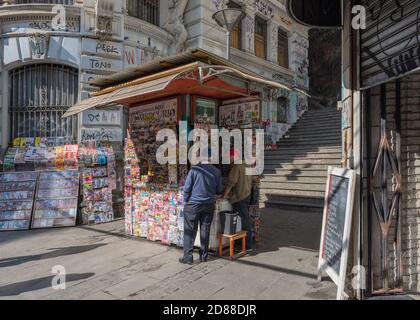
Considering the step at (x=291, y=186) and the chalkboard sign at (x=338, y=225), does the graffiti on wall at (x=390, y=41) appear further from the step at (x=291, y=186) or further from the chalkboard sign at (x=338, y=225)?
the step at (x=291, y=186)

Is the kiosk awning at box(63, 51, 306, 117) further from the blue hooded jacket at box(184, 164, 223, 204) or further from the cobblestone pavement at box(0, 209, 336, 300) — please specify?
the cobblestone pavement at box(0, 209, 336, 300)

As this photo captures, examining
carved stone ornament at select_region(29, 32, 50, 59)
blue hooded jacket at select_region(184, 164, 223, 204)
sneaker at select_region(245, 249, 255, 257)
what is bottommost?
sneaker at select_region(245, 249, 255, 257)

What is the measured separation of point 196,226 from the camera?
5129mm

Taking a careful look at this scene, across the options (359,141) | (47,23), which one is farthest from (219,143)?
(47,23)

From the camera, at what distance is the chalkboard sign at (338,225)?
3590mm

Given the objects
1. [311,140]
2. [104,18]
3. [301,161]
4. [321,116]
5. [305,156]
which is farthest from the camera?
[321,116]

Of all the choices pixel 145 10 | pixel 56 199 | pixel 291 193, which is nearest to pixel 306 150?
pixel 291 193

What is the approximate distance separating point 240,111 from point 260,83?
0.85 m

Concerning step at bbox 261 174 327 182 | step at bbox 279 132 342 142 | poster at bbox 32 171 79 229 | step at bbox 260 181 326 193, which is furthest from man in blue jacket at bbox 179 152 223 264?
step at bbox 279 132 342 142

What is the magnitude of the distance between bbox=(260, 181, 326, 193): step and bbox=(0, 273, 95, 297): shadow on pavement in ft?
23.1

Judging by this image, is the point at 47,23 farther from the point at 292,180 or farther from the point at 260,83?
the point at 292,180

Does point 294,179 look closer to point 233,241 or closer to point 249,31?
point 233,241

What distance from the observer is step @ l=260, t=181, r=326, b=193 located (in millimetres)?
9760

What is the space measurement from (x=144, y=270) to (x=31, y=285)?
59.3 inches
